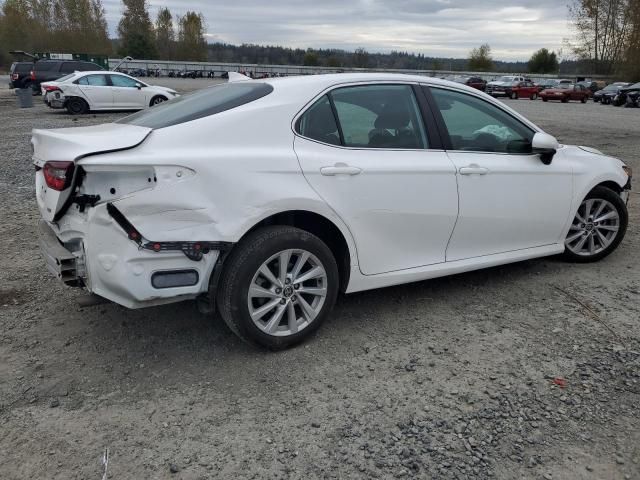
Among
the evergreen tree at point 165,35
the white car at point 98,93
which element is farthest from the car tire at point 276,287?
the evergreen tree at point 165,35

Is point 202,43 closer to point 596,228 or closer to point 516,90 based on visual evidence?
point 516,90

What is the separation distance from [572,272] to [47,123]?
16528 millimetres

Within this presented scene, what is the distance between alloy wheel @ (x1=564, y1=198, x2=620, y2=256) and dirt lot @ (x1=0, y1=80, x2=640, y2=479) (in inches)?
17.0

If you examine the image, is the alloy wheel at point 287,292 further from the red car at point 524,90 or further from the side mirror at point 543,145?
the red car at point 524,90

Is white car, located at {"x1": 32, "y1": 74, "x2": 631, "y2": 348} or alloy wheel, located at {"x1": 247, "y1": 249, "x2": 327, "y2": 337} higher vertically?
white car, located at {"x1": 32, "y1": 74, "x2": 631, "y2": 348}

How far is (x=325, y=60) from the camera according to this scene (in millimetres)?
104250

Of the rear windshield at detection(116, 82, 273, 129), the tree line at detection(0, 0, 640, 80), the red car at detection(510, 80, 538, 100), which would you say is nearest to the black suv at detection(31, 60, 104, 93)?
the rear windshield at detection(116, 82, 273, 129)

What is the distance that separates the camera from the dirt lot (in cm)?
263

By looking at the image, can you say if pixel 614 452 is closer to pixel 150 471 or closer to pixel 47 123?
pixel 150 471

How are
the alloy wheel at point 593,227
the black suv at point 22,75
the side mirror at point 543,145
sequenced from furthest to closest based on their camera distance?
the black suv at point 22,75 → the alloy wheel at point 593,227 → the side mirror at point 543,145

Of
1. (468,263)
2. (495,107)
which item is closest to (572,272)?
(468,263)

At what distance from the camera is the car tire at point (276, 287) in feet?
10.7

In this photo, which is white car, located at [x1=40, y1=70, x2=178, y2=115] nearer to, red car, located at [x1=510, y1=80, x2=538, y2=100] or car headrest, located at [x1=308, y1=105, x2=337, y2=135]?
car headrest, located at [x1=308, y1=105, x2=337, y2=135]

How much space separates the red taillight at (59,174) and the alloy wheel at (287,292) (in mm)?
1173
